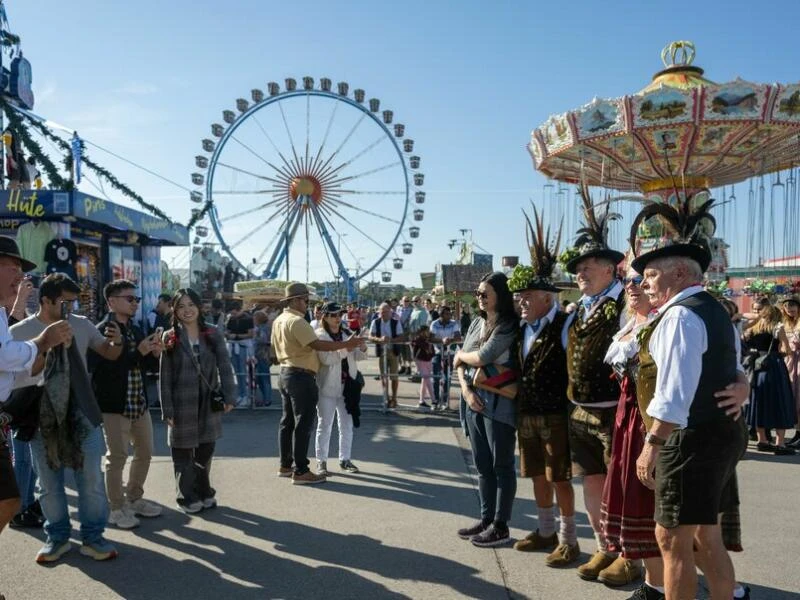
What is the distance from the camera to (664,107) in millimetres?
14266

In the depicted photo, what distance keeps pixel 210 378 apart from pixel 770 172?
19.7 metres

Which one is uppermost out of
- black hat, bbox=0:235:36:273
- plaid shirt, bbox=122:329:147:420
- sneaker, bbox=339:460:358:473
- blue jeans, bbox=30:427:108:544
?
black hat, bbox=0:235:36:273

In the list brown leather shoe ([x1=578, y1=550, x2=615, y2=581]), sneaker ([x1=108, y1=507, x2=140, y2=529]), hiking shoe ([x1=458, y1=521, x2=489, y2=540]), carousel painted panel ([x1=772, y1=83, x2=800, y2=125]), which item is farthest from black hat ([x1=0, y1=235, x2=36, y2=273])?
carousel painted panel ([x1=772, y1=83, x2=800, y2=125])

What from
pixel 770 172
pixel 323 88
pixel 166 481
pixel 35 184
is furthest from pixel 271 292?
pixel 166 481

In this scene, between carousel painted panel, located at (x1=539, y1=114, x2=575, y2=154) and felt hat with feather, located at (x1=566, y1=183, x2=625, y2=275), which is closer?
felt hat with feather, located at (x1=566, y1=183, x2=625, y2=275)

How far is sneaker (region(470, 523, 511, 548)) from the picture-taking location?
4.08 metres

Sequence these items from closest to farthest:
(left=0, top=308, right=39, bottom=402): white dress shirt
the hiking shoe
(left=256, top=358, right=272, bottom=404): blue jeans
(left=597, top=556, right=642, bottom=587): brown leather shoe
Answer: (left=0, top=308, right=39, bottom=402): white dress shirt
(left=597, top=556, right=642, bottom=587): brown leather shoe
the hiking shoe
(left=256, top=358, right=272, bottom=404): blue jeans

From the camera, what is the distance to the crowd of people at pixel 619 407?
2639 millimetres

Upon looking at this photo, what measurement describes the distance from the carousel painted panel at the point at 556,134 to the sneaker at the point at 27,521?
1381 centimetres

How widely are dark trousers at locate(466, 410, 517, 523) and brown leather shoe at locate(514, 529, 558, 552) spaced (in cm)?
17

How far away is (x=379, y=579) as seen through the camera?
3619mm

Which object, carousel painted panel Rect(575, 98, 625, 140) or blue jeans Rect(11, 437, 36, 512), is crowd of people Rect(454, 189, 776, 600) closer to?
blue jeans Rect(11, 437, 36, 512)

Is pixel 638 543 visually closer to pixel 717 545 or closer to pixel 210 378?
pixel 717 545

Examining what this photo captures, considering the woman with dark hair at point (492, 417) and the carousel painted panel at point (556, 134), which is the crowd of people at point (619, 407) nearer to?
the woman with dark hair at point (492, 417)
